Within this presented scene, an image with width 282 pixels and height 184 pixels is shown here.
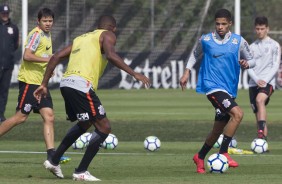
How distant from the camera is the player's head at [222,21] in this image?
14445 mm

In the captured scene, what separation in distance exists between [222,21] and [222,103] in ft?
3.82

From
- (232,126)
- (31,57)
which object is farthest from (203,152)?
(31,57)

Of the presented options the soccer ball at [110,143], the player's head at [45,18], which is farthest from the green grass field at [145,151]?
the player's head at [45,18]

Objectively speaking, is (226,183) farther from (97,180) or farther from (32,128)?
(32,128)

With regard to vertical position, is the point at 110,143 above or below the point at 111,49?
below

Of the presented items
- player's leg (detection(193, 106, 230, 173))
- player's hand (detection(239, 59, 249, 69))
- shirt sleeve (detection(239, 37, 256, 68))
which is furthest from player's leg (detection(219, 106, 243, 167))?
shirt sleeve (detection(239, 37, 256, 68))

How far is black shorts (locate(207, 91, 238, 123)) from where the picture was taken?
1423cm

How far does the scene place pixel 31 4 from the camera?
39.6m

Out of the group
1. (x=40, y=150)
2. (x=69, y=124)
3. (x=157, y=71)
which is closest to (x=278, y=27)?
(x=157, y=71)


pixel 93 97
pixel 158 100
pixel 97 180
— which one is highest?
pixel 93 97

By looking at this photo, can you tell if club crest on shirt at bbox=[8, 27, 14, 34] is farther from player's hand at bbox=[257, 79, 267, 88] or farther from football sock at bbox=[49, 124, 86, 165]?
football sock at bbox=[49, 124, 86, 165]

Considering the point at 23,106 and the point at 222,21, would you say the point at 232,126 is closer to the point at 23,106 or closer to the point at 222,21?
the point at 222,21

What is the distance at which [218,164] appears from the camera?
13.6m

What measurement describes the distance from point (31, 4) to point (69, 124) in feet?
54.5
